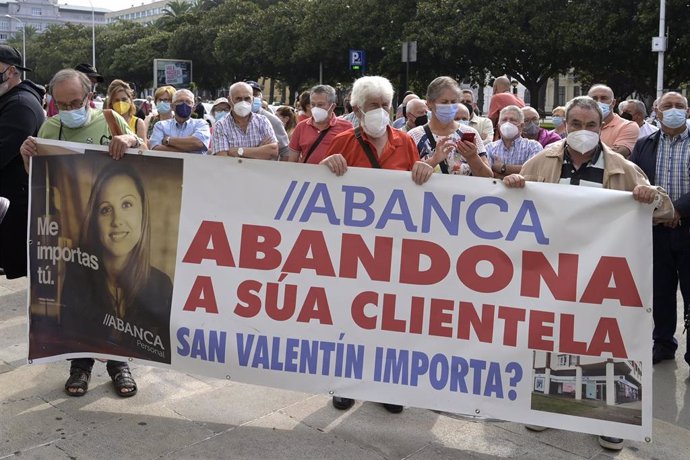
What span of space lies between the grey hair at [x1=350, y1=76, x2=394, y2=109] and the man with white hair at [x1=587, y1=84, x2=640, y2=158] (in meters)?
3.21

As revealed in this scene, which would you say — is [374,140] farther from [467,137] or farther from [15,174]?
[15,174]

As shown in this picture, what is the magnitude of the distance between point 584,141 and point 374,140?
105 cm

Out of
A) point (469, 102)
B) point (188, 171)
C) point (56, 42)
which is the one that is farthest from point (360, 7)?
point (56, 42)

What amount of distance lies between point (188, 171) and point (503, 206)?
152 cm

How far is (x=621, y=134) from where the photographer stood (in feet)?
21.0

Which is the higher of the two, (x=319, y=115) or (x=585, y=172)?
(x=319, y=115)

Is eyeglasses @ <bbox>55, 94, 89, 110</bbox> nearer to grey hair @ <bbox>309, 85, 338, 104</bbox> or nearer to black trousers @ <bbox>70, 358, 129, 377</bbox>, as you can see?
black trousers @ <bbox>70, 358, 129, 377</bbox>

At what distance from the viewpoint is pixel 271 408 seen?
151 inches

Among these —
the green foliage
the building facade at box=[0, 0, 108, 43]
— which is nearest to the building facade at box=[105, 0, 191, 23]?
the building facade at box=[0, 0, 108, 43]

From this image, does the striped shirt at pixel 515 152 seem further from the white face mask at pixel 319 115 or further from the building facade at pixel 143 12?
the building facade at pixel 143 12

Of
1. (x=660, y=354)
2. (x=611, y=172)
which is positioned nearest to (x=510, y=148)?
(x=660, y=354)

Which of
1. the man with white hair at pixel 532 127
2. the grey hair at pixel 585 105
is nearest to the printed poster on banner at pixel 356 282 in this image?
the grey hair at pixel 585 105

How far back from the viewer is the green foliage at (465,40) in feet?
87.0

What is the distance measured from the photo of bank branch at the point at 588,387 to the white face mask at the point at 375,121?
1.34 metres
